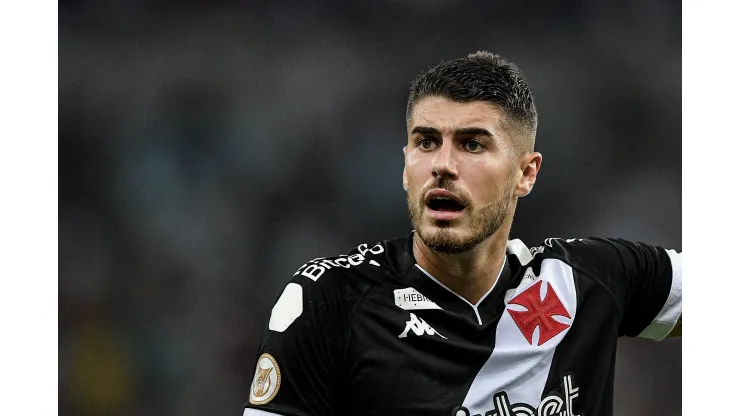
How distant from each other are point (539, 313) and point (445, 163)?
64cm

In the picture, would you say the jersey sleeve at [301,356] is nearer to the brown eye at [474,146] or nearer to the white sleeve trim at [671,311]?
the brown eye at [474,146]

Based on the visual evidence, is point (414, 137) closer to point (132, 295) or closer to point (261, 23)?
point (261, 23)

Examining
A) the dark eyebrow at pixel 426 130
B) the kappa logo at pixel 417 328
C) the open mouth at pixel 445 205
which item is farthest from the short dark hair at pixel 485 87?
the kappa logo at pixel 417 328

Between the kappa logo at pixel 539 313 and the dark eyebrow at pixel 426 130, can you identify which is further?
the kappa logo at pixel 539 313

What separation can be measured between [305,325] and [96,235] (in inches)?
100

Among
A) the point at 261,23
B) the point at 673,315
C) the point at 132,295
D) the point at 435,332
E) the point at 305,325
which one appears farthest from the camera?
the point at 132,295

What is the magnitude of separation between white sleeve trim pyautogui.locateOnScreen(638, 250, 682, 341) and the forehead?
926 millimetres

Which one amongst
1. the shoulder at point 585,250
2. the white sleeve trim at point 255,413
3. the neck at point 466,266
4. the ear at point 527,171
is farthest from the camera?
the shoulder at point 585,250

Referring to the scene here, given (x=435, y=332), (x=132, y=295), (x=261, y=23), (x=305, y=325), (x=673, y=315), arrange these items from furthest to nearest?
1. (x=132, y=295)
2. (x=261, y=23)
3. (x=673, y=315)
4. (x=435, y=332)
5. (x=305, y=325)

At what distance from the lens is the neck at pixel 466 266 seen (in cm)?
251

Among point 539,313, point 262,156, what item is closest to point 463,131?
point 539,313

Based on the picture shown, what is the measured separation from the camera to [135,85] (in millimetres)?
4406

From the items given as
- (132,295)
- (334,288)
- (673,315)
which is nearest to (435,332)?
(334,288)

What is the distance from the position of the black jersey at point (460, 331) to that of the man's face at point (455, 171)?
8.5 inches
